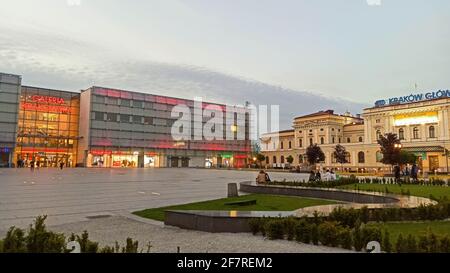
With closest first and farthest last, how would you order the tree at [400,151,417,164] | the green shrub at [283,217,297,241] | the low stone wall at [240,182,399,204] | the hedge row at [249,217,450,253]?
the hedge row at [249,217,450,253] < the green shrub at [283,217,297,241] < the low stone wall at [240,182,399,204] < the tree at [400,151,417,164]

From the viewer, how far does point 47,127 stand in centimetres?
7575

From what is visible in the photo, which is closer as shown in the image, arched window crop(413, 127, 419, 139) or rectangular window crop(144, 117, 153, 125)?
arched window crop(413, 127, 419, 139)

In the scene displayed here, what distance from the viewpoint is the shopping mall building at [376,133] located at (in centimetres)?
6781

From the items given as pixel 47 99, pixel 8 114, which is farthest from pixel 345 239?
pixel 47 99

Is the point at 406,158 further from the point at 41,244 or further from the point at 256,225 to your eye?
the point at 41,244

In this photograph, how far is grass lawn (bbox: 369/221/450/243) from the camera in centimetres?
805

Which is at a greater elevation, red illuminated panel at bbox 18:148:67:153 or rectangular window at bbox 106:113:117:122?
rectangular window at bbox 106:113:117:122

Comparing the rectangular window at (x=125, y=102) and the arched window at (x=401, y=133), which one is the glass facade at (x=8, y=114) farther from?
the arched window at (x=401, y=133)

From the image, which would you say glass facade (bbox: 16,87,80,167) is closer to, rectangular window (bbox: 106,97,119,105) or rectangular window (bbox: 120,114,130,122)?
rectangular window (bbox: 106,97,119,105)

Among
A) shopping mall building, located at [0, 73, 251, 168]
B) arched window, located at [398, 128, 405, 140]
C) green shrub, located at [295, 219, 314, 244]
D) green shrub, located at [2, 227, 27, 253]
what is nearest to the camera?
green shrub, located at [2, 227, 27, 253]

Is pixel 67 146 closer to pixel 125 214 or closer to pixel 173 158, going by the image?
pixel 173 158

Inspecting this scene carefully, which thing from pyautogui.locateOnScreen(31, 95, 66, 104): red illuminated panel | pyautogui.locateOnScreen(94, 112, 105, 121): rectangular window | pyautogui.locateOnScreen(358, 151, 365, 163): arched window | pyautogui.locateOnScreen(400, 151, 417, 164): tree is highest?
pyautogui.locateOnScreen(31, 95, 66, 104): red illuminated panel

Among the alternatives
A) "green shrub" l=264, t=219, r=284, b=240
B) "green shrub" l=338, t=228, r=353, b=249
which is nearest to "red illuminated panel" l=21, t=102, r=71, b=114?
"green shrub" l=264, t=219, r=284, b=240

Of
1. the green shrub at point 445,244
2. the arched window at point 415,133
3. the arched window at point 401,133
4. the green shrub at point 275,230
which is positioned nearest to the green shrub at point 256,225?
the green shrub at point 275,230
